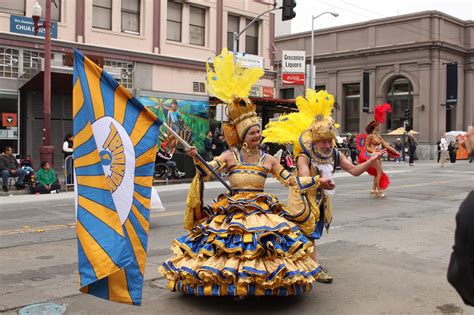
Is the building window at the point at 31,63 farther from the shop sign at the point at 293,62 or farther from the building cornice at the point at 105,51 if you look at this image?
the shop sign at the point at 293,62

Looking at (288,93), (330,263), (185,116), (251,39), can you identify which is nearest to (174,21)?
(251,39)

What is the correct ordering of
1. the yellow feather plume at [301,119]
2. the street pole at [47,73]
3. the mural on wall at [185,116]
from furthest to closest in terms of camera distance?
the mural on wall at [185,116] < the street pole at [47,73] < the yellow feather plume at [301,119]

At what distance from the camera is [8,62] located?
2023 centimetres

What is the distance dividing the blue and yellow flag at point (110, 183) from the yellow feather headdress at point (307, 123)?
220cm

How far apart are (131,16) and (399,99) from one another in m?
28.1

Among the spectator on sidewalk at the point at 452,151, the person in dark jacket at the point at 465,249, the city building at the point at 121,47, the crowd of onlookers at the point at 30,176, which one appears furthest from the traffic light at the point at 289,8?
the spectator on sidewalk at the point at 452,151

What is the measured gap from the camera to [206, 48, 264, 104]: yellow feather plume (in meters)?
5.58

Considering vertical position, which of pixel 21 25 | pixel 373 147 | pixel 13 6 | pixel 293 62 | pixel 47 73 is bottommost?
pixel 373 147

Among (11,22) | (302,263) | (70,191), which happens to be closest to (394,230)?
(302,263)

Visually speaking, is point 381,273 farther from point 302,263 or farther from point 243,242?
point 243,242

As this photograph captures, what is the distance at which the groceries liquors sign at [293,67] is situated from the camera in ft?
95.5

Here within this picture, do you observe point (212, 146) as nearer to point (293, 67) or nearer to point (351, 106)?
point (293, 67)

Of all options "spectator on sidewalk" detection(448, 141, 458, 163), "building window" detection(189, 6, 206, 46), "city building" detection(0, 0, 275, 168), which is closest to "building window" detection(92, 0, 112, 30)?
"city building" detection(0, 0, 275, 168)

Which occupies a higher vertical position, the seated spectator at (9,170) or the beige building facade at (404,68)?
the beige building facade at (404,68)
